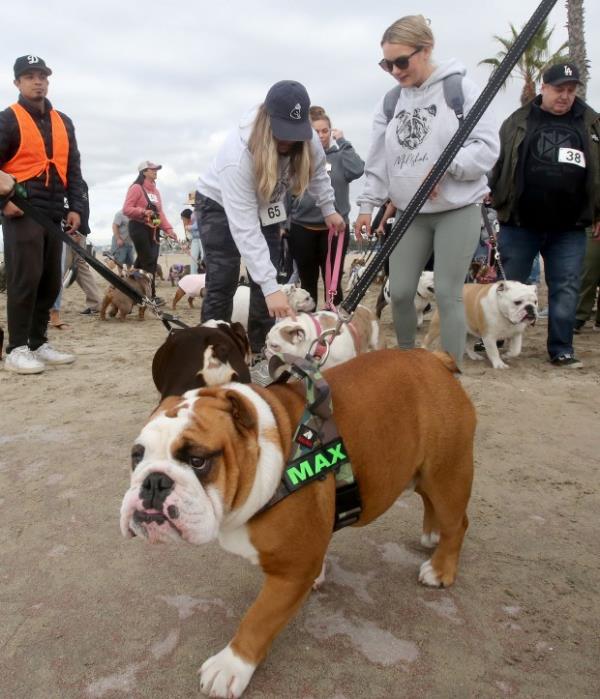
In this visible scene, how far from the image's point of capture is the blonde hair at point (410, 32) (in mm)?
3402

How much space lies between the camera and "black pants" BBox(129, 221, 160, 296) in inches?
390

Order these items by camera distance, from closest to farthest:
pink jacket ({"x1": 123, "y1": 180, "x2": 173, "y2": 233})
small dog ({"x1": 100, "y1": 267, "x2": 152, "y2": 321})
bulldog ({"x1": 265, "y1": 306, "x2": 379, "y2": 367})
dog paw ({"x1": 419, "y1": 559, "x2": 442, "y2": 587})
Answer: dog paw ({"x1": 419, "y1": 559, "x2": 442, "y2": 587}) → bulldog ({"x1": 265, "y1": 306, "x2": 379, "y2": 367}) → small dog ({"x1": 100, "y1": 267, "x2": 152, "y2": 321}) → pink jacket ({"x1": 123, "y1": 180, "x2": 173, "y2": 233})

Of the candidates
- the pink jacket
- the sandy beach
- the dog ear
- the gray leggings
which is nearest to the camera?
the dog ear

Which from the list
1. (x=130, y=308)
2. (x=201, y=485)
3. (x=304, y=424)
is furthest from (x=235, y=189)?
(x=130, y=308)

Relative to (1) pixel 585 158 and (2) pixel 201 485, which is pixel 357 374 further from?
(1) pixel 585 158

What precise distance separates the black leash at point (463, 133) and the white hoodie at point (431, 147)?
2.69 ft

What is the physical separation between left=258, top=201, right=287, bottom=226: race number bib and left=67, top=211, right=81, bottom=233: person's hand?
8.16ft

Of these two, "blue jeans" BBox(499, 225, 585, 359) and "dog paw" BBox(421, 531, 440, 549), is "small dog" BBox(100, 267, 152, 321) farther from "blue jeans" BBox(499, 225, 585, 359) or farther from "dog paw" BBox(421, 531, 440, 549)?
"dog paw" BBox(421, 531, 440, 549)

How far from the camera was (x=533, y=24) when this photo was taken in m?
2.40

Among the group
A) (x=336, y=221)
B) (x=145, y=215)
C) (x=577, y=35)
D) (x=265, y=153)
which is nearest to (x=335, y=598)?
(x=265, y=153)

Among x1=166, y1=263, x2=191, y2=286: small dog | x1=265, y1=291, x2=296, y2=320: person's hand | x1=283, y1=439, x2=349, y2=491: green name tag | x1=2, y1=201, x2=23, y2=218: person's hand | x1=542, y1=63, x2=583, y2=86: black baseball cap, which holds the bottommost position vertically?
x1=166, y1=263, x2=191, y2=286: small dog

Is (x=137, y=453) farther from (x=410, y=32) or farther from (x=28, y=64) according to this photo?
(x=28, y=64)

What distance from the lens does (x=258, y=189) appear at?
11.7 feet

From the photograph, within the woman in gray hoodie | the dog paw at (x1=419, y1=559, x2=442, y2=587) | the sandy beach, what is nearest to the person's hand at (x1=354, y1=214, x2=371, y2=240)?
the woman in gray hoodie
